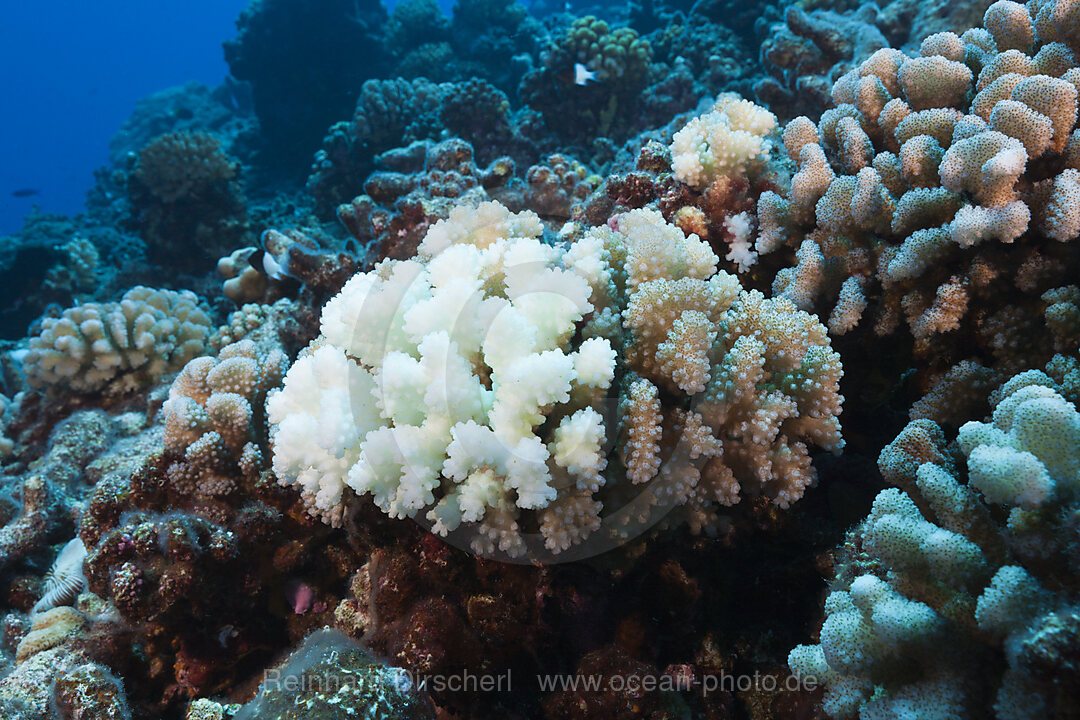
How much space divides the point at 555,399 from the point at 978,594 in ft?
4.51

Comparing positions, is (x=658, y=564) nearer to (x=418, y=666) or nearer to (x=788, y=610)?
(x=788, y=610)

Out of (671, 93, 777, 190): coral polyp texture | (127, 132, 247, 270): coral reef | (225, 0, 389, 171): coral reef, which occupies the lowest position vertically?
(671, 93, 777, 190): coral polyp texture

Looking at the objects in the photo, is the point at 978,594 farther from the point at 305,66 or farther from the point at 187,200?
the point at 305,66

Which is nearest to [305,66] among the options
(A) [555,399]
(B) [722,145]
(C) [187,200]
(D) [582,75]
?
(C) [187,200]

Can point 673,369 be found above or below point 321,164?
below

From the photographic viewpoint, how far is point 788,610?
2.29 m

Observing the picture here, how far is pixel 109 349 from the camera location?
491 cm

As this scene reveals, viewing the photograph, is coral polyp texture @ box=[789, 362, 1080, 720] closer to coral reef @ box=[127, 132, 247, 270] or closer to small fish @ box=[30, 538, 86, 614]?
small fish @ box=[30, 538, 86, 614]

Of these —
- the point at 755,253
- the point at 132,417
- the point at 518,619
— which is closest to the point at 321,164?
the point at 132,417

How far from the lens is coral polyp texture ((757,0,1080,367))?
213cm

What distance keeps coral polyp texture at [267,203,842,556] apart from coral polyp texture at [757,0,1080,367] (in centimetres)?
58

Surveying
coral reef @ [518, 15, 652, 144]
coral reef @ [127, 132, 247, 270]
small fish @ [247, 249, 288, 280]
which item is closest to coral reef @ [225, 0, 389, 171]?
coral reef @ [127, 132, 247, 270]

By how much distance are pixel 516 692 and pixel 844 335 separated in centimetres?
221

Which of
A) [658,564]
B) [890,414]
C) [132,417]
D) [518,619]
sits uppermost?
[132,417]
